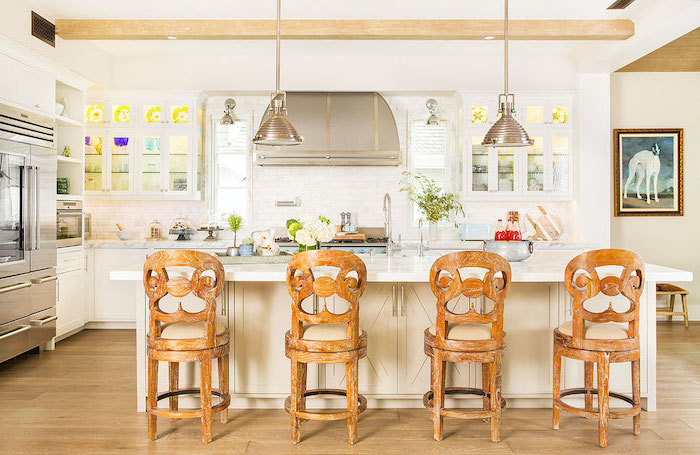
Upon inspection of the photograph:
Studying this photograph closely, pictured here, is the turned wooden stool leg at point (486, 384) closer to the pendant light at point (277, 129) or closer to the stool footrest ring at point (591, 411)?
the stool footrest ring at point (591, 411)

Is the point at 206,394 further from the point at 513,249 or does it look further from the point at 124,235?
the point at 124,235

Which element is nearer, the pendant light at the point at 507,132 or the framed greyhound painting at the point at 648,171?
the pendant light at the point at 507,132

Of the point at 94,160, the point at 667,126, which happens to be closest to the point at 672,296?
the point at 667,126

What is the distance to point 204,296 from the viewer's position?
292 centimetres

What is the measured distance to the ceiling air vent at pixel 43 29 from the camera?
185 inches

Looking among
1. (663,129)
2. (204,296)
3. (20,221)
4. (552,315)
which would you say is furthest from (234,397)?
(663,129)

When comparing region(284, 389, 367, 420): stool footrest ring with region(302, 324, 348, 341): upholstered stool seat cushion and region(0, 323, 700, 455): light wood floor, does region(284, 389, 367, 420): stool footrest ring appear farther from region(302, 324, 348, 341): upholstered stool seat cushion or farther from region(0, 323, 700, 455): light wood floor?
region(302, 324, 348, 341): upholstered stool seat cushion

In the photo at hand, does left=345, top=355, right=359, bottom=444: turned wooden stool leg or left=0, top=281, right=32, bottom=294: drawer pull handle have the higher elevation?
left=0, top=281, right=32, bottom=294: drawer pull handle

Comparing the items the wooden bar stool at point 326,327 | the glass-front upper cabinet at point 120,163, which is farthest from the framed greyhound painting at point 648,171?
the glass-front upper cabinet at point 120,163

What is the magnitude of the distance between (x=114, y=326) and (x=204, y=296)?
11.6 feet

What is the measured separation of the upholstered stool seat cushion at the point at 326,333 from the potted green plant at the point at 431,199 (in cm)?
349

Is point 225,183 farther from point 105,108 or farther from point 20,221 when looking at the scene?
point 20,221

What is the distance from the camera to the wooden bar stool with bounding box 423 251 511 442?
2.86m

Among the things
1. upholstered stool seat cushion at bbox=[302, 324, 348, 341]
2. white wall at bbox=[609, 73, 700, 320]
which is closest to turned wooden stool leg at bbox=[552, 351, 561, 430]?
upholstered stool seat cushion at bbox=[302, 324, 348, 341]
